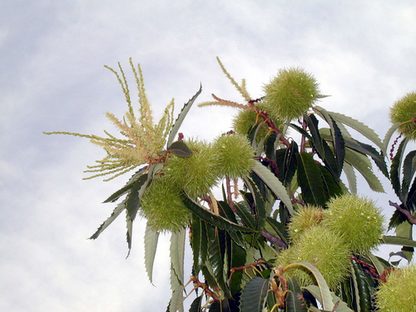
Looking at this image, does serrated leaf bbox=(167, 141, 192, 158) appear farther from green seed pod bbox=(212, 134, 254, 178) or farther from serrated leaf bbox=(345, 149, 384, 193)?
serrated leaf bbox=(345, 149, 384, 193)

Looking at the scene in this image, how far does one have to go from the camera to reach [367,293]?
7.64 feet

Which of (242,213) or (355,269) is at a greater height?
(242,213)

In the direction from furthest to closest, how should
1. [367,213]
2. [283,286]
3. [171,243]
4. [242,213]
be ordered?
1. [242,213]
2. [171,243]
3. [367,213]
4. [283,286]

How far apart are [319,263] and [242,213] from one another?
663 millimetres

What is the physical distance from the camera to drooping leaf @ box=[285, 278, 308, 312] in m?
1.96

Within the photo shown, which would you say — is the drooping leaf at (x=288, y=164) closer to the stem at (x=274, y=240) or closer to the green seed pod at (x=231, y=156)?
the stem at (x=274, y=240)

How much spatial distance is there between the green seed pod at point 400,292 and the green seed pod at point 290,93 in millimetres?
1032

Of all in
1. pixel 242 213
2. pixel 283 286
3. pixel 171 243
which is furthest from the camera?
pixel 242 213

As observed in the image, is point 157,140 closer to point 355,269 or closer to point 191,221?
point 191,221

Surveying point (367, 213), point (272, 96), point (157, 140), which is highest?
point (272, 96)

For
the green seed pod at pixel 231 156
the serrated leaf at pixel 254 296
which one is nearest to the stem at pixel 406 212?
the green seed pod at pixel 231 156

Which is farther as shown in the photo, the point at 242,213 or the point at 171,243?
the point at 242,213

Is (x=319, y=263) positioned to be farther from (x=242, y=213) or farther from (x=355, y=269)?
(x=242, y=213)

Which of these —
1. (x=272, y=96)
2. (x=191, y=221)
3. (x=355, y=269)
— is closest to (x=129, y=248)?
(x=191, y=221)
